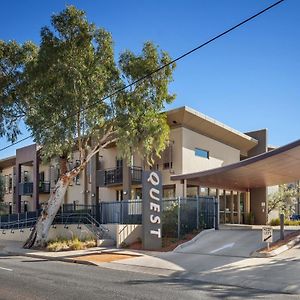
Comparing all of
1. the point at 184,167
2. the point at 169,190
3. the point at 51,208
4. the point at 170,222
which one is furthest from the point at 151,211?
the point at 169,190

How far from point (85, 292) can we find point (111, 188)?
84.5 feet

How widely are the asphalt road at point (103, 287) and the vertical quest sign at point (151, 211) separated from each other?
19.2 ft

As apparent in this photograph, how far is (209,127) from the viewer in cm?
3312

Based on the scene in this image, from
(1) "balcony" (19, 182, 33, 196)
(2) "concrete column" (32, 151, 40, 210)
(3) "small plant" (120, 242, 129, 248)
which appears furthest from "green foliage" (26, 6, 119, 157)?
(1) "balcony" (19, 182, 33, 196)

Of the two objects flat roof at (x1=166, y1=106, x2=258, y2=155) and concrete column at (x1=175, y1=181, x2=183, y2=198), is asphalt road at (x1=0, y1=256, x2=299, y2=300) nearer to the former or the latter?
concrete column at (x1=175, y1=181, x2=183, y2=198)

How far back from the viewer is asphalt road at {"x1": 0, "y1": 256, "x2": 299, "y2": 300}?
34.2 ft

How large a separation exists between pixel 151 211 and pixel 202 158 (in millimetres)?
12498

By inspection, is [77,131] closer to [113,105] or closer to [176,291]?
[113,105]

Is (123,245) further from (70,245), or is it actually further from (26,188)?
(26,188)

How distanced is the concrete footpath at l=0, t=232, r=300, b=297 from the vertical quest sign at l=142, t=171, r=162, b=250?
1.10 meters

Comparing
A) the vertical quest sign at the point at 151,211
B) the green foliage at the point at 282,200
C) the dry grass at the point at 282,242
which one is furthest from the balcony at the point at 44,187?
the dry grass at the point at 282,242

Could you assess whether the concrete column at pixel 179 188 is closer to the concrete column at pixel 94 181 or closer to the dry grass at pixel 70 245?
the concrete column at pixel 94 181

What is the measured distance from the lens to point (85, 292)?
10.8 m

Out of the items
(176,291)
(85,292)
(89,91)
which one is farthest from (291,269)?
(89,91)
